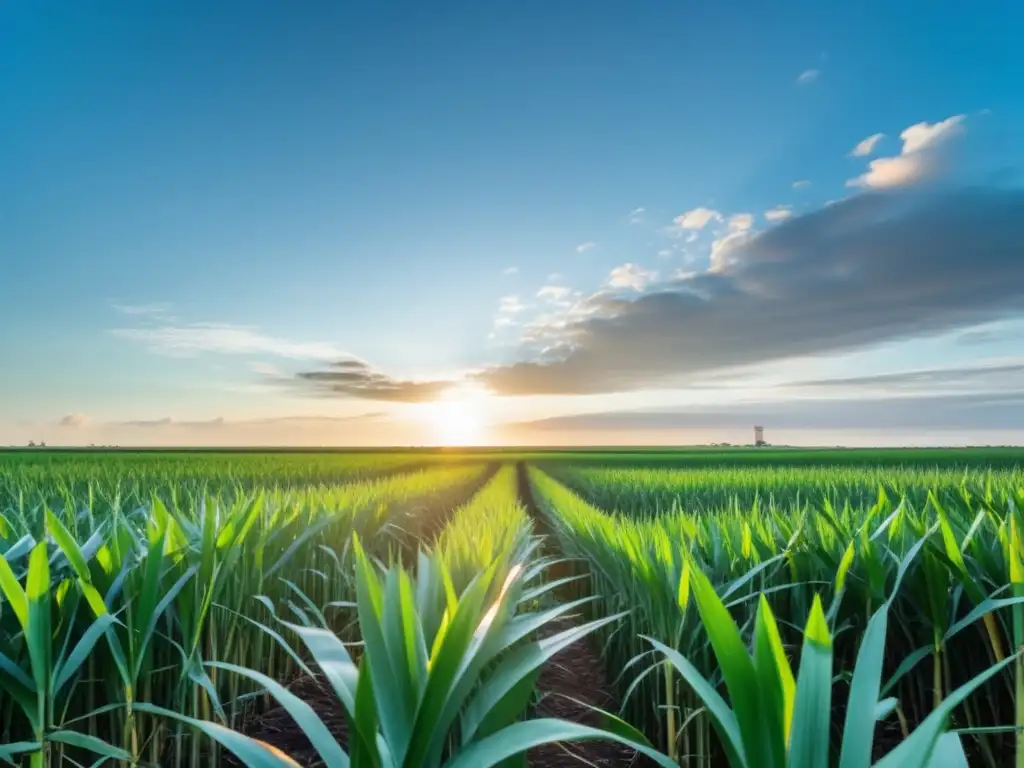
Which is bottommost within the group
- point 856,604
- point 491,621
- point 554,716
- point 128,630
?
point 554,716

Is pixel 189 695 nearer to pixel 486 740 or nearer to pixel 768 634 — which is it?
pixel 486 740

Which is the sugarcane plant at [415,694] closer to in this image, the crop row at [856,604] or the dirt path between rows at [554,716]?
the crop row at [856,604]

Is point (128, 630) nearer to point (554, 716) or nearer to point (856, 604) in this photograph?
point (554, 716)

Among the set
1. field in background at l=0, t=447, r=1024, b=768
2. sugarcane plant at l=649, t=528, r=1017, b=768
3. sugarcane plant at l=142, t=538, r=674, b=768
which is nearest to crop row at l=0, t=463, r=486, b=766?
field in background at l=0, t=447, r=1024, b=768

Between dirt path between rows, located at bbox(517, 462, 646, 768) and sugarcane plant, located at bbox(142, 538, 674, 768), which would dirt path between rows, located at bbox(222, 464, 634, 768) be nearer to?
dirt path between rows, located at bbox(517, 462, 646, 768)

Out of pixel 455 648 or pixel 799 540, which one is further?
pixel 799 540

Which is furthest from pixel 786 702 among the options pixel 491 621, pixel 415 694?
pixel 415 694

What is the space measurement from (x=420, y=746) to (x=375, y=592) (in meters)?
0.53

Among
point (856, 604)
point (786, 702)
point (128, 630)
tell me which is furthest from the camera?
point (856, 604)

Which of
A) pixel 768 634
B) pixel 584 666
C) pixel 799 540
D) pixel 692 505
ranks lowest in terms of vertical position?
pixel 584 666

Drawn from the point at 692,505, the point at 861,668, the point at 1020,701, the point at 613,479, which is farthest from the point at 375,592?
the point at 613,479

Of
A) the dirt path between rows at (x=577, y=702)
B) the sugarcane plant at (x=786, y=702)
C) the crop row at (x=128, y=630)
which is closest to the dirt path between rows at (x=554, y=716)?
the dirt path between rows at (x=577, y=702)

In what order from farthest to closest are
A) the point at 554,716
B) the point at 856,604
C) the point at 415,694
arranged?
1. the point at 554,716
2. the point at 856,604
3. the point at 415,694

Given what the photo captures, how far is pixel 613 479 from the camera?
51.6 ft
